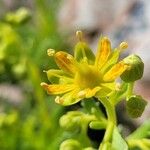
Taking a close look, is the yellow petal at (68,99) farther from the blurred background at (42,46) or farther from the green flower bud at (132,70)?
the blurred background at (42,46)

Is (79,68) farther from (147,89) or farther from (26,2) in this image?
(26,2)

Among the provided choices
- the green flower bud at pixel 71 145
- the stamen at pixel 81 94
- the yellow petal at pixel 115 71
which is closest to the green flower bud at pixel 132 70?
the yellow petal at pixel 115 71

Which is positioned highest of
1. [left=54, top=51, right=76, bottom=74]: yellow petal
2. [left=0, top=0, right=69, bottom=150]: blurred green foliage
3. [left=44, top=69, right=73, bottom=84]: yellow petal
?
[left=54, top=51, right=76, bottom=74]: yellow petal

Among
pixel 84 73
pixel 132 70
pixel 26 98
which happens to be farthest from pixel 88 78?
pixel 26 98

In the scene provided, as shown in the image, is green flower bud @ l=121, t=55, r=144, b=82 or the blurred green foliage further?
the blurred green foliage

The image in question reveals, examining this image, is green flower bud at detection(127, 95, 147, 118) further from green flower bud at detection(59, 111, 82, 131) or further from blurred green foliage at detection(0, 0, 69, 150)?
blurred green foliage at detection(0, 0, 69, 150)

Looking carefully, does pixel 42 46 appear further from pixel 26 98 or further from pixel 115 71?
pixel 115 71

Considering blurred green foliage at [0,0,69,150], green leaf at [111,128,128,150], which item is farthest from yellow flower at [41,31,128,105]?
blurred green foliage at [0,0,69,150]
